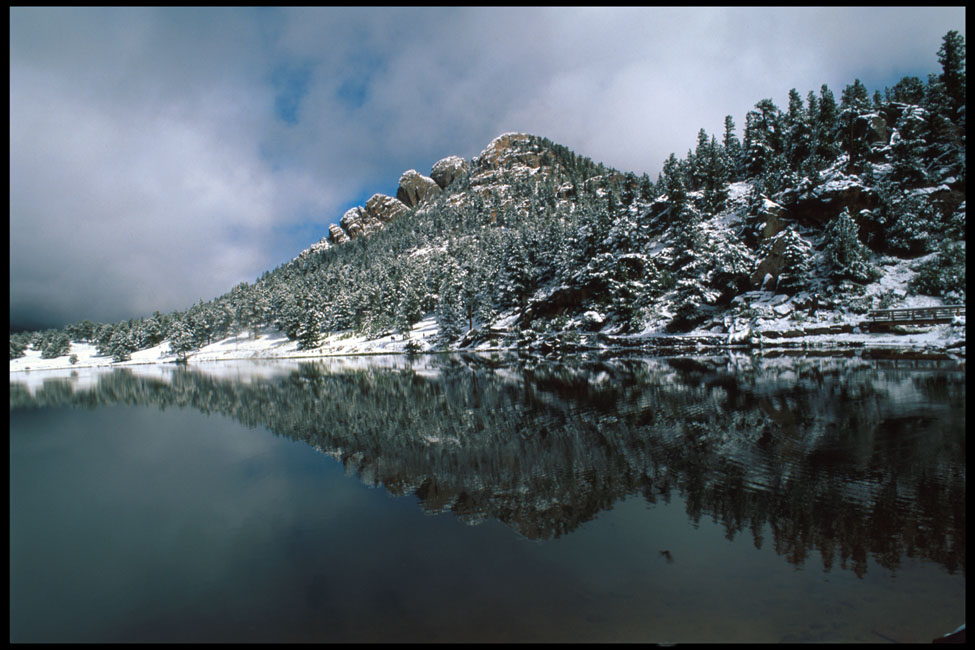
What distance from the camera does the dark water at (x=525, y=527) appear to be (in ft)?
20.0

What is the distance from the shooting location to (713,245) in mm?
54656

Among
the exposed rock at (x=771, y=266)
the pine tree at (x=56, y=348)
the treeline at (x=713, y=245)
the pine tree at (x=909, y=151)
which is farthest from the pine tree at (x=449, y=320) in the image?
the pine tree at (x=56, y=348)

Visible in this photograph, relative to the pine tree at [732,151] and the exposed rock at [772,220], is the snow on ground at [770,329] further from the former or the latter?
the pine tree at [732,151]

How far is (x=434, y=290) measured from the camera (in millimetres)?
101688

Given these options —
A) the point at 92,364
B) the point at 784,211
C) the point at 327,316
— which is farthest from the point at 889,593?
the point at 92,364

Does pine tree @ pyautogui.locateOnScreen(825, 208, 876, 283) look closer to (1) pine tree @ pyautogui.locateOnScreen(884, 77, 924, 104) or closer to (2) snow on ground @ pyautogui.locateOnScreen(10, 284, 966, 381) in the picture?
(2) snow on ground @ pyautogui.locateOnScreen(10, 284, 966, 381)

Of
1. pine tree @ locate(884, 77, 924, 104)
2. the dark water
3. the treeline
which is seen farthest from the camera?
pine tree @ locate(884, 77, 924, 104)

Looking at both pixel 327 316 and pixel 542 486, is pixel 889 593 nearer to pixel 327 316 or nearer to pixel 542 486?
pixel 542 486

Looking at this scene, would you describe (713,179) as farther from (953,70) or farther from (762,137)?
(953,70)

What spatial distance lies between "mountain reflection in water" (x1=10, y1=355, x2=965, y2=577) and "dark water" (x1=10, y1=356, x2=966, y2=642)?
9 centimetres

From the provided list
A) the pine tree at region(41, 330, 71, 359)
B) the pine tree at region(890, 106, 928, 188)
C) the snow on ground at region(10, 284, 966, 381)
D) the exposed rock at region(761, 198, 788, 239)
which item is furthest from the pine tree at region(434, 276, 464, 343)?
the pine tree at region(41, 330, 71, 359)

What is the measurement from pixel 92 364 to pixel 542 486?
158467mm

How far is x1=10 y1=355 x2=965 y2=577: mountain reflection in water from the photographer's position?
823 centimetres

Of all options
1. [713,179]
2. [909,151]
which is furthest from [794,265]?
[713,179]
